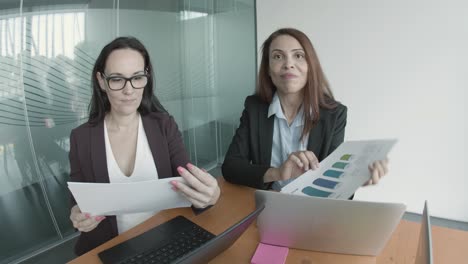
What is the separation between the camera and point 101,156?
1.17 meters

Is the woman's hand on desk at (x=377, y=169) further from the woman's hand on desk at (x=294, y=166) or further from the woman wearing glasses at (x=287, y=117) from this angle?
the woman wearing glasses at (x=287, y=117)

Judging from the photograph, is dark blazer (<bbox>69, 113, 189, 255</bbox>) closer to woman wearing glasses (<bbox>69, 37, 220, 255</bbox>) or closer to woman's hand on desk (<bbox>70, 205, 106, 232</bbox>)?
woman wearing glasses (<bbox>69, 37, 220, 255</bbox>)

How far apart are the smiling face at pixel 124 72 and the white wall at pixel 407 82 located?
2.16m

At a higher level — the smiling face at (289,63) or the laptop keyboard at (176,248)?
the smiling face at (289,63)

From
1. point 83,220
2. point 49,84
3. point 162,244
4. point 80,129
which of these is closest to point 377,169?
point 162,244

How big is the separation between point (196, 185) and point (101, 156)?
530mm

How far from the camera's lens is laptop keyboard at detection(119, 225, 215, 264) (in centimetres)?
74

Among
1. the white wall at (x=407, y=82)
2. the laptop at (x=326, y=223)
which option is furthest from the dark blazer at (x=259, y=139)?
the white wall at (x=407, y=82)

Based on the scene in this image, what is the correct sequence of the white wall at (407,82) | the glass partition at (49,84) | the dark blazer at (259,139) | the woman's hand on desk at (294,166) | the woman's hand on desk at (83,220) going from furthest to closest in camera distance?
1. the white wall at (407,82)
2. the glass partition at (49,84)
3. the dark blazer at (259,139)
4. the woman's hand on desk at (294,166)
5. the woman's hand on desk at (83,220)

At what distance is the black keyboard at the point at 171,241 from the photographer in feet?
2.43

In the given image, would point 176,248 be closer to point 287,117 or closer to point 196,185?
point 196,185

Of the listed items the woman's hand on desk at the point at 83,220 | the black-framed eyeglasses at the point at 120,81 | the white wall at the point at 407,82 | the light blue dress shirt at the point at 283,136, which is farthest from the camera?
the white wall at the point at 407,82

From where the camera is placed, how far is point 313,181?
2.95 feet

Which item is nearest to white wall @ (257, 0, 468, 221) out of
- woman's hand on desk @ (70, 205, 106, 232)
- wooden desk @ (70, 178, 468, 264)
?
wooden desk @ (70, 178, 468, 264)
